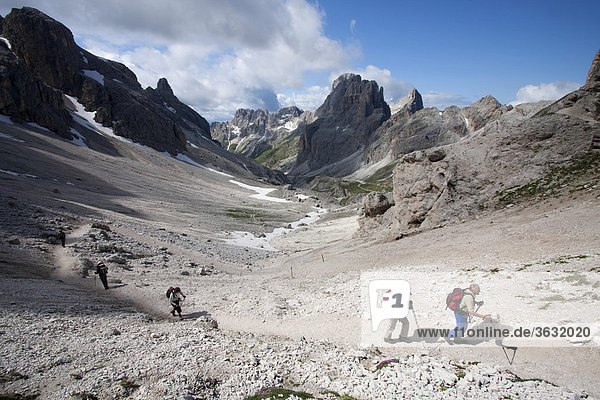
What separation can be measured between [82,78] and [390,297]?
181 m

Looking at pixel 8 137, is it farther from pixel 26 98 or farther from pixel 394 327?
pixel 394 327

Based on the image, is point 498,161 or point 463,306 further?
point 498,161

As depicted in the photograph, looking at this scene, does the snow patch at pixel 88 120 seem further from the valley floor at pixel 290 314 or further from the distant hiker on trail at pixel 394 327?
the distant hiker on trail at pixel 394 327

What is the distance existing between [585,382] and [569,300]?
15.8 feet

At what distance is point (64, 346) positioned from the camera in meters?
12.3

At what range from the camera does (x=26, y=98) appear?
10419cm

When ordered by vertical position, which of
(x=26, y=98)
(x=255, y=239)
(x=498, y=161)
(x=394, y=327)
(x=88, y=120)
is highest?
(x=88, y=120)

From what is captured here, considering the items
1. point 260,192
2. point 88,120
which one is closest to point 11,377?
point 260,192

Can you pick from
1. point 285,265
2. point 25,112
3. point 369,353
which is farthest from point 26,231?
point 25,112

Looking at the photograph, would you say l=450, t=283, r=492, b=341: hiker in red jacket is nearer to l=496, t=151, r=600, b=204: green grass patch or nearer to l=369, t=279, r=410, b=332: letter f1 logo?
l=369, t=279, r=410, b=332: letter f1 logo

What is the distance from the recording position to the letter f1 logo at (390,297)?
490 inches

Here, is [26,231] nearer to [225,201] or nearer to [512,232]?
[512,232]

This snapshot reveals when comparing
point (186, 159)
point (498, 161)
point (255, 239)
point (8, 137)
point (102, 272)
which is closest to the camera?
point (102, 272)

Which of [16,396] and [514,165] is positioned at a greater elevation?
[514,165]
